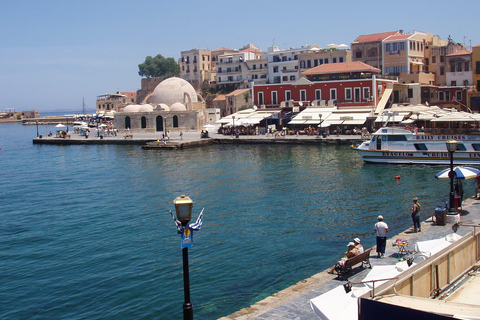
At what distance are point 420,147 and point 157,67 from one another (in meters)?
87.4

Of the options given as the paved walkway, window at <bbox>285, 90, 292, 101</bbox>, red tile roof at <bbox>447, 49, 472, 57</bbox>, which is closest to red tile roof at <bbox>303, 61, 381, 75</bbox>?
window at <bbox>285, 90, 292, 101</bbox>

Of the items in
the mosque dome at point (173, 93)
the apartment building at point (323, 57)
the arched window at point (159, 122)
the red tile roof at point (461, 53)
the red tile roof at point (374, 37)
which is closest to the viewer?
the red tile roof at point (461, 53)

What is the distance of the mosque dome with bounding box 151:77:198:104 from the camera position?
66062 millimetres

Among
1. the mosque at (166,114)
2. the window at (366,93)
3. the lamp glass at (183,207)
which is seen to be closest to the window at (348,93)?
the window at (366,93)

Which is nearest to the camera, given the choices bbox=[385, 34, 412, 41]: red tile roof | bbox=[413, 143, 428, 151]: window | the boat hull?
the boat hull

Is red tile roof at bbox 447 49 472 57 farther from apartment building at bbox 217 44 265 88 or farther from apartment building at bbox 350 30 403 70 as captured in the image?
apartment building at bbox 217 44 265 88

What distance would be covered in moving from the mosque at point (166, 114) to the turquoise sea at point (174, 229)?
2506 centimetres

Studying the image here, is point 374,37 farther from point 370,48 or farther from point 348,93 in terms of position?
point 348,93

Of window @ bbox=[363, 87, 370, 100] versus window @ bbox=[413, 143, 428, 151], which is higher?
window @ bbox=[363, 87, 370, 100]

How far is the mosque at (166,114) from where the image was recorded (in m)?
61.8

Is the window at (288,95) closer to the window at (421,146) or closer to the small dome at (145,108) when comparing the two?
the small dome at (145,108)

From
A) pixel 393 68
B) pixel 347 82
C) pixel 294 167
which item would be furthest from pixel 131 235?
pixel 393 68

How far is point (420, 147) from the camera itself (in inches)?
1248

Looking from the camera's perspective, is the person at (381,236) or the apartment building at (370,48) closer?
the person at (381,236)
